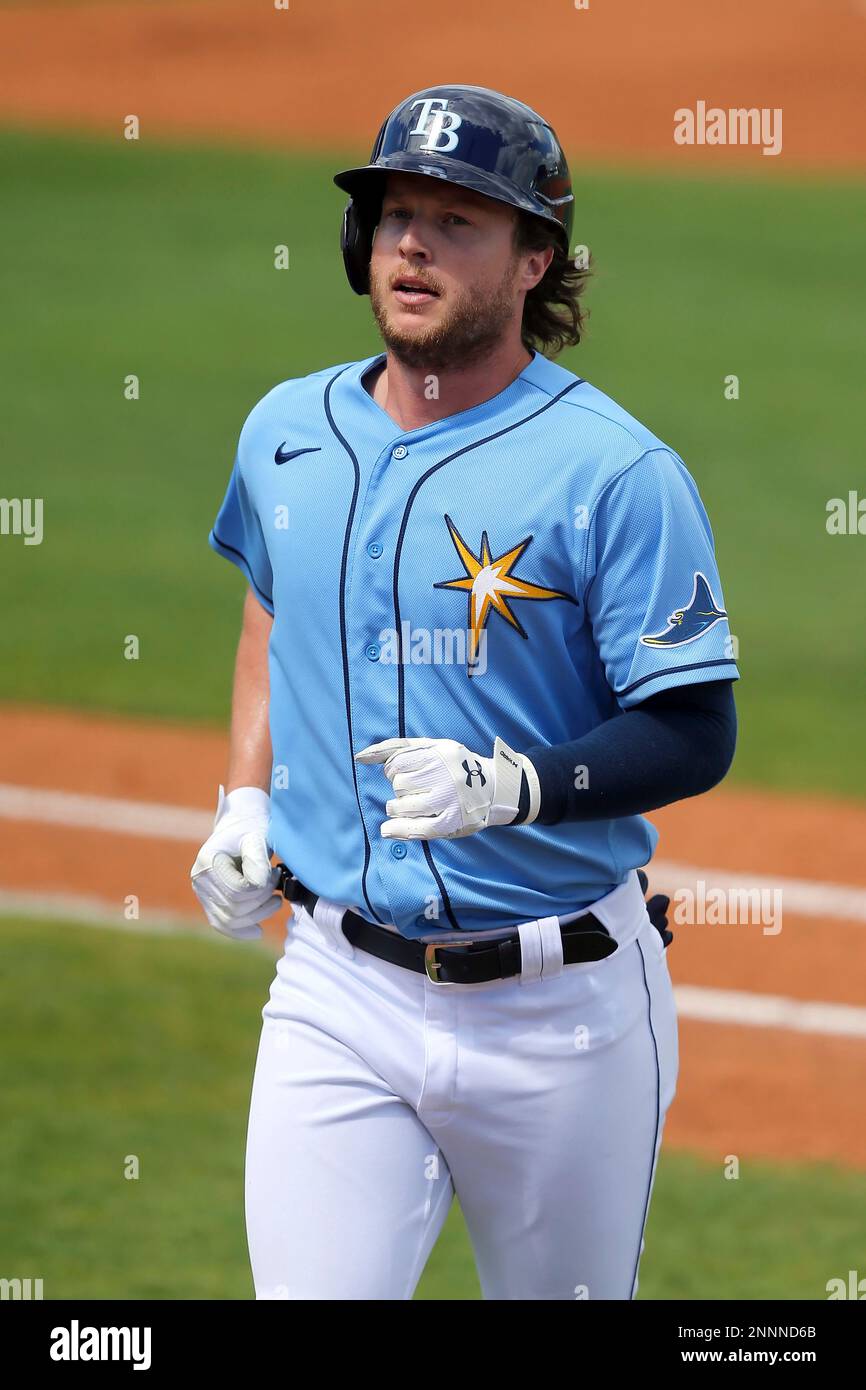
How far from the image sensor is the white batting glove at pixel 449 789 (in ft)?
9.91

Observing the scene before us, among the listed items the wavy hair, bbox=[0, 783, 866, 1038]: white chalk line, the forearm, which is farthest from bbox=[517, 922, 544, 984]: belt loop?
bbox=[0, 783, 866, 1038]: white chalk line

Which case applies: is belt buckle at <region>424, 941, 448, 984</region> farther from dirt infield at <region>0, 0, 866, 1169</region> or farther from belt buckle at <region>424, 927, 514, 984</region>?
dirt infield at <region>0, 0, 866, 1169</region>

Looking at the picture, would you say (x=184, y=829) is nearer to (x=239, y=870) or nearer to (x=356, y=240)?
(x=239, y=870)

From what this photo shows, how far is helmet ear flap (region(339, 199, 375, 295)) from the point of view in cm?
360

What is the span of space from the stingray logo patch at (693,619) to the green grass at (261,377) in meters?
6.85

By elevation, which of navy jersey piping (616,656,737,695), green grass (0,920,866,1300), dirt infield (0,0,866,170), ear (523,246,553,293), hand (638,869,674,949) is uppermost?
dirt infield (0,0,866,170)

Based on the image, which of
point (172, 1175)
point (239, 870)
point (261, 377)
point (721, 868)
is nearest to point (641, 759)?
point (239, 870)

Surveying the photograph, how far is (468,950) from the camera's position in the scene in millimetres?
3234

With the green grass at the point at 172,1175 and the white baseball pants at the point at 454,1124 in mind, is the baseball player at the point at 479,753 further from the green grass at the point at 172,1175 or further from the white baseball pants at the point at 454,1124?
the green grass at the point at 172,1175

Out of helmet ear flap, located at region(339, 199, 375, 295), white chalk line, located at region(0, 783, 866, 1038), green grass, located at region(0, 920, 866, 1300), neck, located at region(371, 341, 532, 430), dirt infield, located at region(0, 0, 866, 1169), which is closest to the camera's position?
neck, located at region(371, 341, 532, 430)

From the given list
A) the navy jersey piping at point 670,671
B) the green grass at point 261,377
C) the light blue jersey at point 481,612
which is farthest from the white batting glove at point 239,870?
the green grass at point 261,377

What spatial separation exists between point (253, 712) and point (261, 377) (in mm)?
A: 14734

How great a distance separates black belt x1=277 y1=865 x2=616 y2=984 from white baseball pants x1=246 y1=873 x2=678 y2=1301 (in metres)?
0.02
